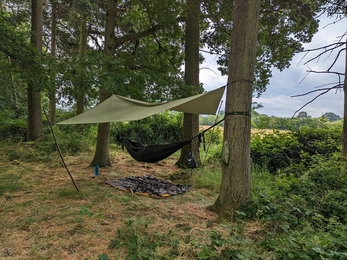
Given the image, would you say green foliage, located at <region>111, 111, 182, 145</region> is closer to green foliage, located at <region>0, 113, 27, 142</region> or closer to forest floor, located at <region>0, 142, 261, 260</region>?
green foliage, located at <region>0, 113, 27, 142</region>

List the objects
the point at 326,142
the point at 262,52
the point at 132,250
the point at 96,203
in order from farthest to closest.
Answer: the point at 262,52 → the point at 326,142 → the point at 96,203 → the point at 132,250

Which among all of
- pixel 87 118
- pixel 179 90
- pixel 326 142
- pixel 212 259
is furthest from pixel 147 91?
pixel 326 142

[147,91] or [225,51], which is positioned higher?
[225,51]

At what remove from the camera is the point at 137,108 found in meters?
2.68

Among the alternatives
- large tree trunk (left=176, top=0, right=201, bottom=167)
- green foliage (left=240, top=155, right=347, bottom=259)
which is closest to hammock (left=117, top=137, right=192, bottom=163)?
green foliage (left=240, top=155, right=347, bottom=259)

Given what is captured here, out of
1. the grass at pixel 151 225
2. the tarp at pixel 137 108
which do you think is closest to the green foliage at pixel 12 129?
the grass at pixel 151 225

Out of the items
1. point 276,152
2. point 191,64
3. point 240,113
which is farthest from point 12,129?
point 276,152

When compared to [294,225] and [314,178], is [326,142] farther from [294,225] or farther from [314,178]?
[294,225]

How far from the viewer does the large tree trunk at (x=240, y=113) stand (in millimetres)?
2172

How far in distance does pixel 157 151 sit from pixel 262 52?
323cm

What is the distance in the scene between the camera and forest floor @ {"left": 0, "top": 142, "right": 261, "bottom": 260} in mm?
1663

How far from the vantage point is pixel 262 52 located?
4598 mm

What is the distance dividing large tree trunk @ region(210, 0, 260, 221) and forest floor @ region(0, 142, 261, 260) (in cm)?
30

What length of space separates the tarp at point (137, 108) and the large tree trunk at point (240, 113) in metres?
0.26
